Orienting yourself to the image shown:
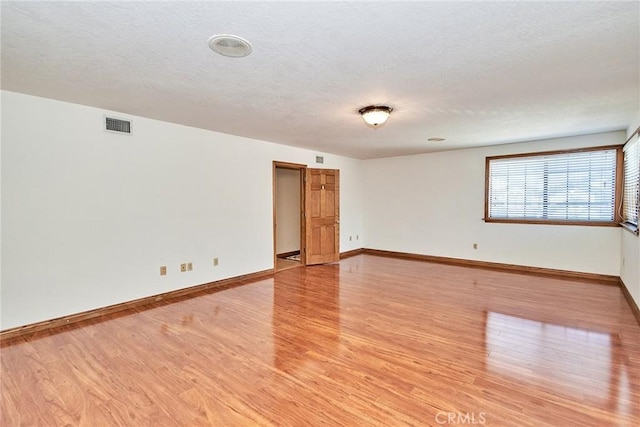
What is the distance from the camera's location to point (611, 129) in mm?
4672

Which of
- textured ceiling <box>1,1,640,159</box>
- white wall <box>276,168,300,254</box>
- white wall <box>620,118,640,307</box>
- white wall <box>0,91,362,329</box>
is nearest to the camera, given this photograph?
textured ceiling <box>1,1,640,159</box>

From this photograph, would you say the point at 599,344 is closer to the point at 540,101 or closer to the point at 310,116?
the point at 540,101

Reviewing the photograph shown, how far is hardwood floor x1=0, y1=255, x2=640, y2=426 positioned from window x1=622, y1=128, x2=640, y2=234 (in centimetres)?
109

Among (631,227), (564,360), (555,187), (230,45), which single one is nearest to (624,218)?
(631,227)

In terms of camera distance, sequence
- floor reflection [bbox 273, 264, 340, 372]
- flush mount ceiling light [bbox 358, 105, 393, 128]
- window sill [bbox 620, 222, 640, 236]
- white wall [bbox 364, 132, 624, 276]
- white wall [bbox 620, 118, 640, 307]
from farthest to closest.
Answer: white wall [bbox 364, 132, 624, 276] < window sill [bbox 620, 222, 640, 236] < white wall [bbox 620, 118, 640, 307] < flush mount ceiling light [bbox 358, 105, 393, 128] < floor reflection [bbox 273, 264, 340, 372]

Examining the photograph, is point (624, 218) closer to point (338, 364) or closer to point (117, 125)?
point (338, 364)

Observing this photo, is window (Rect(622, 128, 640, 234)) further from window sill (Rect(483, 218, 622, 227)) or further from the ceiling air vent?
the ceiling air vent

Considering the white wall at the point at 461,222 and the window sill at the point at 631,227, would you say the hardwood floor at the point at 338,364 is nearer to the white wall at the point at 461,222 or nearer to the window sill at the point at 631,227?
the window sill at the point at 631,227

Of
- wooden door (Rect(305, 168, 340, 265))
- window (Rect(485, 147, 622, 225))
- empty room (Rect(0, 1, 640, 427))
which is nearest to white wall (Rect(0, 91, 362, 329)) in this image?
empty room (Rect(0, 1, 640, 427))

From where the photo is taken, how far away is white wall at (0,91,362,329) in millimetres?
3104

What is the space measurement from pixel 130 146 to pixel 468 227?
6022 millimetres

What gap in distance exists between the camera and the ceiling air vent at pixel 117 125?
3.66m

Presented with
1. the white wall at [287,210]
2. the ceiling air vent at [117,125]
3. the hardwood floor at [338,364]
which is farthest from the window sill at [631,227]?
the ceiling air vent at [117,125]

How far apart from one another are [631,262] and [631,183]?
1077 millimetres
